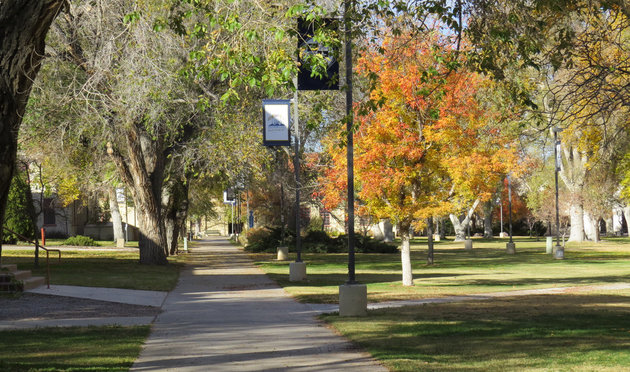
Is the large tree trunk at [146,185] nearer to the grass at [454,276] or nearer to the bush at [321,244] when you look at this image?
the grass at [454,276]

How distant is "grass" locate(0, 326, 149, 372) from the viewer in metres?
9.82


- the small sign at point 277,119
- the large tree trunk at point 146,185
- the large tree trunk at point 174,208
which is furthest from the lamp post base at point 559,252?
the small sign at point 277,119

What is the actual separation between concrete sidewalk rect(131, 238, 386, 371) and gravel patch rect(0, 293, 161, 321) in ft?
2.76

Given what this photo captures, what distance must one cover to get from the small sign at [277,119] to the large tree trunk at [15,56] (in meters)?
16.4

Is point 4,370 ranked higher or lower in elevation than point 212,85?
lower

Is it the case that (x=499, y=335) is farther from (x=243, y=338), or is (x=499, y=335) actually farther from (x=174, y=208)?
(x=174, y=208)

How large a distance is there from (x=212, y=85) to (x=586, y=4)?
1889cm

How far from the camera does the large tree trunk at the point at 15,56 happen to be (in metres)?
7.96

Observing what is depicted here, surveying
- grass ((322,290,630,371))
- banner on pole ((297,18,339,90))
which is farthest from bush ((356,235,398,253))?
banner on pole ((297,18,339,90))

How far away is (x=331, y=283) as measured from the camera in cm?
2553

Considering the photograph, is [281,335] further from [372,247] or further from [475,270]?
[372,247]

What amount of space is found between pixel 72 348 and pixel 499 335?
676 centimetres

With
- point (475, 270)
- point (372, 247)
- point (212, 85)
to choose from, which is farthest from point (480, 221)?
point (212, 85)

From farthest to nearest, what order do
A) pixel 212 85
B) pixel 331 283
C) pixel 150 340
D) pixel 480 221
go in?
pixel 480 221
pixel 212 85
pixel 331 283
pixel 150 340
